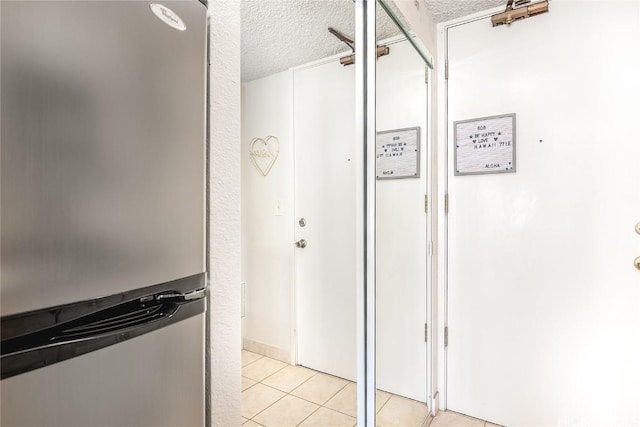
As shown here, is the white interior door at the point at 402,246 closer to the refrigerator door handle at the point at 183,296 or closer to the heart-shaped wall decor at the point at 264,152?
the heart-shaped wall decor at the point at 264,152

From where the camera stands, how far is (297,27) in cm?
178

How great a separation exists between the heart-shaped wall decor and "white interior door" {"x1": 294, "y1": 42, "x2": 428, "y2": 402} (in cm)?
17

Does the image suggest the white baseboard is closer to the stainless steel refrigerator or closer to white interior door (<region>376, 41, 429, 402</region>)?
white interior door (<region>376, 41, 429, 402</region>)

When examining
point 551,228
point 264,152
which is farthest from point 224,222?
point 551,228

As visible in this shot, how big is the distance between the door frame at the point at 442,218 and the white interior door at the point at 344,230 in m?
0.19

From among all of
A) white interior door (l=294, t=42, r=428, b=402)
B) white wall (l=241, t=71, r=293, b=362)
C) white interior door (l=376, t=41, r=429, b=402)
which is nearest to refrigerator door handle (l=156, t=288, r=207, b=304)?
white interior door (l=376, t=41, r=429, b=402)

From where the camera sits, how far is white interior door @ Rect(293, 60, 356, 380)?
200cm

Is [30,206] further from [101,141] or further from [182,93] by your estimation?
[182,93]

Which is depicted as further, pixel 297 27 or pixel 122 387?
pixel 297 27

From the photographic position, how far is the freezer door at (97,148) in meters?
0.35

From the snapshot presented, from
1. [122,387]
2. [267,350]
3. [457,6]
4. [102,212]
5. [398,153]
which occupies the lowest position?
[267,350]

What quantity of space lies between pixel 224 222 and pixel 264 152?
137cm

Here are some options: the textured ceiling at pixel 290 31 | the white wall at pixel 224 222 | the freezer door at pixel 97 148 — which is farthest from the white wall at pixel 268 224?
the freezer door at pixel 97 148

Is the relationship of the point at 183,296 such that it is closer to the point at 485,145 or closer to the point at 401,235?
the point at 401,235
